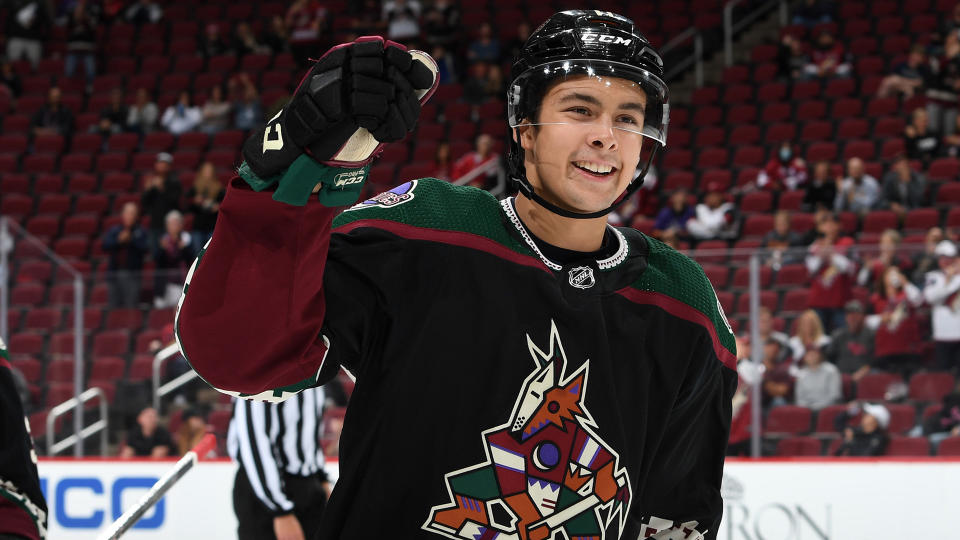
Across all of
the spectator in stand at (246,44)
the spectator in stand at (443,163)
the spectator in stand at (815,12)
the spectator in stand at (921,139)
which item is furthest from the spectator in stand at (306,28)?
the spectator in stand at (921,139)

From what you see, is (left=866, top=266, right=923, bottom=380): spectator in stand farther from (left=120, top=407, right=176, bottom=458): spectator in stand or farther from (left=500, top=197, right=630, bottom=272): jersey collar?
(left=500, top=197, right=630, bottom=272): jersey collar

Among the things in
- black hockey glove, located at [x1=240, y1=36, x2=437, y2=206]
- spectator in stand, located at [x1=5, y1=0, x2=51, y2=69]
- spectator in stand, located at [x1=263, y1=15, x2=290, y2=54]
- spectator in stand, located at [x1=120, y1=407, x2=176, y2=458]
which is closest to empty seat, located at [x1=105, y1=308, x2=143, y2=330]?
spectator in stand, located at [x1=120, y1=407, x2=176, y2=458]

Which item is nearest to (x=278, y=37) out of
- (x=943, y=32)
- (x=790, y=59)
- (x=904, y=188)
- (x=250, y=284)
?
(x=790, y=59)

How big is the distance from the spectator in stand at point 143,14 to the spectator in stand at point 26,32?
3.36 feet

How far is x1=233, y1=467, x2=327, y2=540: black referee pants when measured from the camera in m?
3.70

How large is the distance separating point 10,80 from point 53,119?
108cm

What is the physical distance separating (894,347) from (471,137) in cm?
616

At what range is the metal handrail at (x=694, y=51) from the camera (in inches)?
474

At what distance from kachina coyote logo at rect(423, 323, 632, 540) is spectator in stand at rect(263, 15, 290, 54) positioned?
39.8 feet

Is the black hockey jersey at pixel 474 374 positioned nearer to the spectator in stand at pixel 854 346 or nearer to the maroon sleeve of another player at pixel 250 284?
the maroon sleeve of another player at pixel 250 284

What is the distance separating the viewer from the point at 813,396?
5578 mm

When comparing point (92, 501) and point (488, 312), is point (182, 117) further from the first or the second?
point (488, 312)

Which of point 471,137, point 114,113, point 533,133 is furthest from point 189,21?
point 533,133

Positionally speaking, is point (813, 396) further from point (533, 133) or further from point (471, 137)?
point (471, 137)
